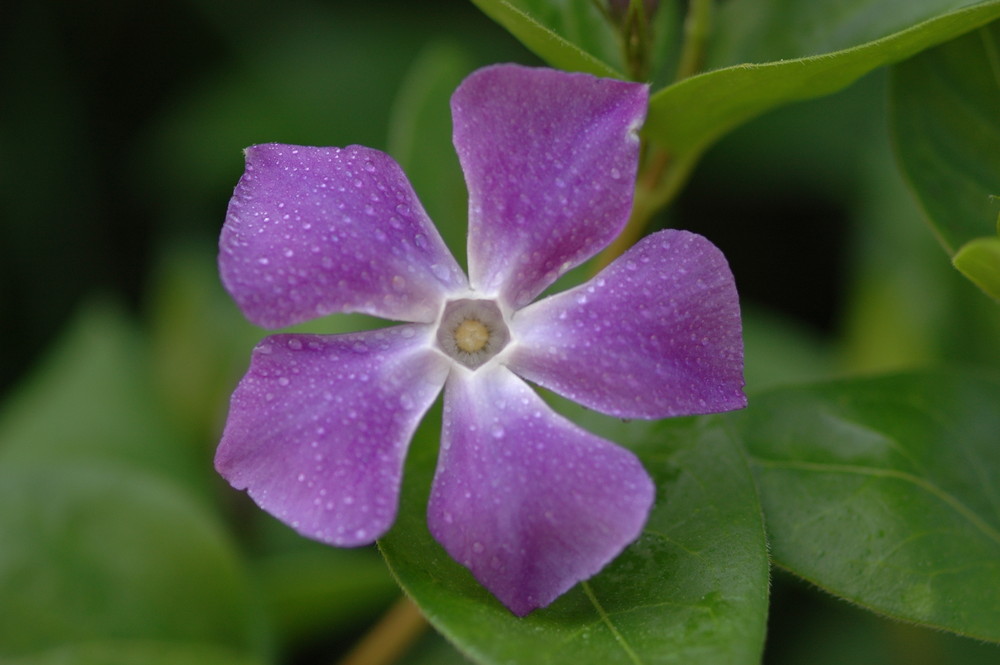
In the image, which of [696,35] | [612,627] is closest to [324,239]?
[612,627]

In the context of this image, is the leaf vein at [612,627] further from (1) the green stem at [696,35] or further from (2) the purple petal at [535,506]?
(1) the green stem at [696,35]

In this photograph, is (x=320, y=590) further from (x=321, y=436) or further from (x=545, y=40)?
(x=545, y=40)

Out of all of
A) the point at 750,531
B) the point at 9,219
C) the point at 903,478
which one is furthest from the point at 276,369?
the point at 9,219

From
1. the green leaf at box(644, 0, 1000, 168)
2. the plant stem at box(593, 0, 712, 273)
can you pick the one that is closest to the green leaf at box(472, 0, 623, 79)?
the green leaf at box(644, 0, 1000, 168)

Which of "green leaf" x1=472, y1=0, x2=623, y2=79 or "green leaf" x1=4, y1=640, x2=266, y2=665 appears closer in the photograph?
"green leaf" x1=472, y1=0, x2=623, y2=79

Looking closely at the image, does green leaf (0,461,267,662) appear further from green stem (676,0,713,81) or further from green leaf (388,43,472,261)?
green stem (676,0,713,81)

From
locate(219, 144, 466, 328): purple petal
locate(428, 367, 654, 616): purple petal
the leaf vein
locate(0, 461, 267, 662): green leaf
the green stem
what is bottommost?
locate(0, 461, 267, 662): green leaf
